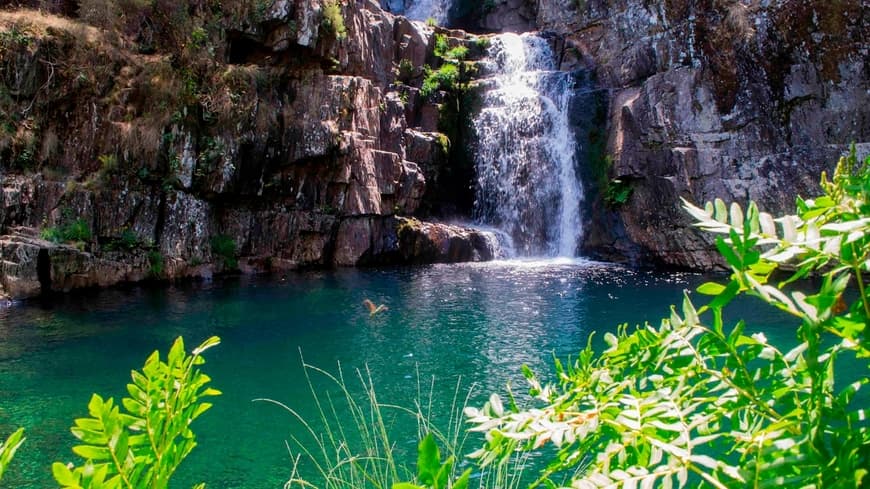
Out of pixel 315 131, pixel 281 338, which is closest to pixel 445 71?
pixel 315 131

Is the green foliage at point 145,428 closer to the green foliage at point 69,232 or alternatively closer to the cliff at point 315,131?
the cliff at point 315,131

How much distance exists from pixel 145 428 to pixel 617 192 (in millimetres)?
19315

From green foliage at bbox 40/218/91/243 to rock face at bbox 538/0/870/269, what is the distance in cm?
1516

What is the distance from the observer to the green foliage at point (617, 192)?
19016mm

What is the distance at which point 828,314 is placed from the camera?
0.91 meters

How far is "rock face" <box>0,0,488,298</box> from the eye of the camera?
49.5 ft

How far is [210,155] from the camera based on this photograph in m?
17.0

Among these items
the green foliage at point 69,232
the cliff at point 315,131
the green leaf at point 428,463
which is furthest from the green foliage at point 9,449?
the green foliage at point 69,232

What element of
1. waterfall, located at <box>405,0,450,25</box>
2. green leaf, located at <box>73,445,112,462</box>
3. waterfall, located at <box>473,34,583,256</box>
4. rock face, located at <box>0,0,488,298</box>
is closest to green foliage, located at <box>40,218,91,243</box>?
rock face, located at <box>0,0,488,298</box>

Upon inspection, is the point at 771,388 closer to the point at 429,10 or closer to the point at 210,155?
the point at 210,155

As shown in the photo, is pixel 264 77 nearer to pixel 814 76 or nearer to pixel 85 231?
pixel 85 231

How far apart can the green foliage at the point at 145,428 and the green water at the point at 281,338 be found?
4.66 metres

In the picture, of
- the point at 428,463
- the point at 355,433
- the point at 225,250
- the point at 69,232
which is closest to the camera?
the point at 428,463

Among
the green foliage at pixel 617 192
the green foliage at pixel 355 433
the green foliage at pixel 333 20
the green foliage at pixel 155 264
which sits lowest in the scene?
the green foliage at pixel 355 433
